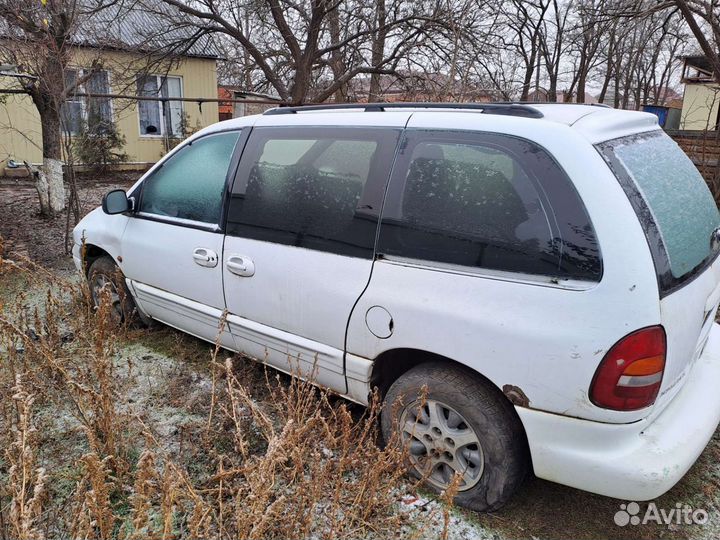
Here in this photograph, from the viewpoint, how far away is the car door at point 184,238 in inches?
127

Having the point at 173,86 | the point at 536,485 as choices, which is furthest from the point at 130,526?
the point at 173,86

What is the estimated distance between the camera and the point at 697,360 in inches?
102

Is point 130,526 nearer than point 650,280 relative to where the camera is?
No

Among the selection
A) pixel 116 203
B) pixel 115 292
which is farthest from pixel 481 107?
pixel 115 292

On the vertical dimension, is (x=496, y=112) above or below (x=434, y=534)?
above

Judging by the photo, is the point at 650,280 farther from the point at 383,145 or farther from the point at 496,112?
the point at 383,145

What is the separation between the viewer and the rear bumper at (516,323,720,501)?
1.99 meters

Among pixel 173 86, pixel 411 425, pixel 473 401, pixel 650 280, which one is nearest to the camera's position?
pixel 650 280

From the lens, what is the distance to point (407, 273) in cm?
237

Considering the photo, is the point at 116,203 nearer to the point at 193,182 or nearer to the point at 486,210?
the point at 193,182

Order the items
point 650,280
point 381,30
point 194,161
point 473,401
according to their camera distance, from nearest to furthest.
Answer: point 650,280 < point 473,401 < point 194,161 < point 381,30

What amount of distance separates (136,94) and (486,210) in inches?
465

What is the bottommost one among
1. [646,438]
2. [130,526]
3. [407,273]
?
[130,526]

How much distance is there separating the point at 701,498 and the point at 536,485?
760 mm
